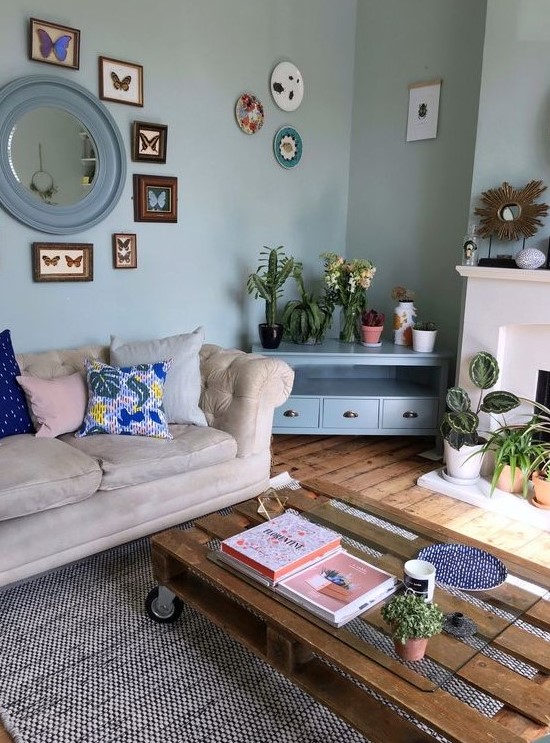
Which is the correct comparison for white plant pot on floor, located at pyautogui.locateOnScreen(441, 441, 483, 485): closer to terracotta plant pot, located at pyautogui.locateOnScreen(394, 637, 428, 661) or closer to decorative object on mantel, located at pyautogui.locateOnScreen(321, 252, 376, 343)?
decorative object on mantel, located at pyautogui.locateOnScreen(321, 252, 376, 343)

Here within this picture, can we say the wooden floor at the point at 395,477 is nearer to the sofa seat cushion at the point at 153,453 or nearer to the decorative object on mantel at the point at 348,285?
the sofa seat cushion at the point at 153,453

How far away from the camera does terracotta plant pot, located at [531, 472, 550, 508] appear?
9.74 feet

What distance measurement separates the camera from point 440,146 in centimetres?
391

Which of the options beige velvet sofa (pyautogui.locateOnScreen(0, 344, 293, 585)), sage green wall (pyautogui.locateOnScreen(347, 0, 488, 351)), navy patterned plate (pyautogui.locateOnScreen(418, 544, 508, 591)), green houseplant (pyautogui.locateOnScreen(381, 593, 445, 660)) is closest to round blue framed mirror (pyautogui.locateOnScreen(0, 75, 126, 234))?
beige velvet sofa (pyautogui.locateOnScreen(0, 344, 293, 585))

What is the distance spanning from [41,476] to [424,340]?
2370 millimetres

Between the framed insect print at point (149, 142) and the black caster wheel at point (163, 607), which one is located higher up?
the framed insect print at point (149, 142)

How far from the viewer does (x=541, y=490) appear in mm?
2986

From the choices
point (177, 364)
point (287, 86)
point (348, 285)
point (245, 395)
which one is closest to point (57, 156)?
point (177, 364)

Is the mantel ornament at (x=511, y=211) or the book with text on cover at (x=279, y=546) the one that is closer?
the book with text on cover at (x=279, y=546)

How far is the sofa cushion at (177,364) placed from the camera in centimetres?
283

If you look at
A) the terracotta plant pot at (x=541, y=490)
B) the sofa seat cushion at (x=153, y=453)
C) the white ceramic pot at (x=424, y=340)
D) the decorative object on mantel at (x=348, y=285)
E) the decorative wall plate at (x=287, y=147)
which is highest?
the decorative wall plate at (x=287, y=147)

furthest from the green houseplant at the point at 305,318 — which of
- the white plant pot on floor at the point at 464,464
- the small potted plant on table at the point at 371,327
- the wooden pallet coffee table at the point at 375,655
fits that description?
the wooden pallet coffee table at the point at 375,655

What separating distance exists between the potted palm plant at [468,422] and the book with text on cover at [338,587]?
156 centimetres

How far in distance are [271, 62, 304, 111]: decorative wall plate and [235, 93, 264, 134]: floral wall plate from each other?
153 mm
